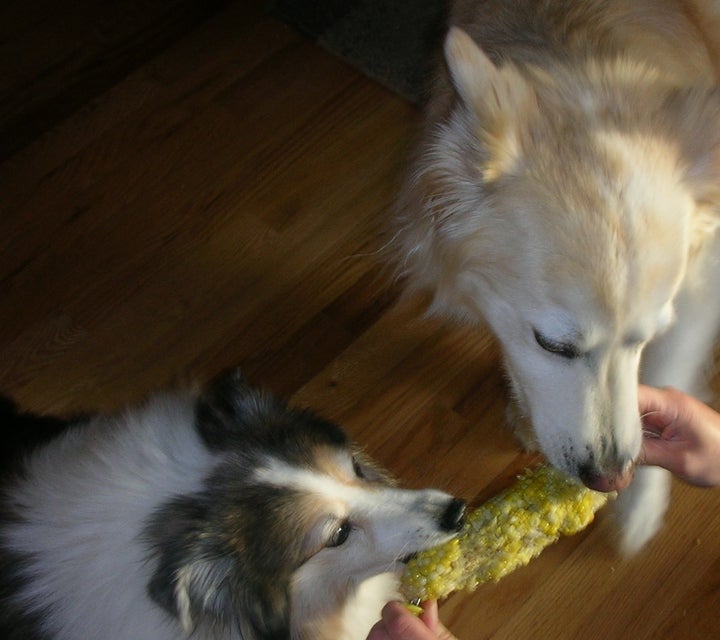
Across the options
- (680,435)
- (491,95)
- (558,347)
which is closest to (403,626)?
(558,347)

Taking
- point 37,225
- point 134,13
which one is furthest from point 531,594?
point 134,13

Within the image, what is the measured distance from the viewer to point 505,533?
1801mm

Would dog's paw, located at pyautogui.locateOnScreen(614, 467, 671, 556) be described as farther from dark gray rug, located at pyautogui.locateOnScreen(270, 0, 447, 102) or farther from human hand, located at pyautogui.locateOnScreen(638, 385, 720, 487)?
dark gray rug, located at pyautogui.locateOnScreen(270, 0, 447, 102)

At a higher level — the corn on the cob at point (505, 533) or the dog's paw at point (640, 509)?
the corn on the cob at point (505, 533)

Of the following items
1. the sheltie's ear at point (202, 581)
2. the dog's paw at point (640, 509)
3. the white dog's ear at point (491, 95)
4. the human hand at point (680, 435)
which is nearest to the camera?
the sheltie's ear at point (202, 581)

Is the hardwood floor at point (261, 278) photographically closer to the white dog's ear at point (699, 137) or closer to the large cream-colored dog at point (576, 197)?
the large cream-colored dog at point (576, 197)

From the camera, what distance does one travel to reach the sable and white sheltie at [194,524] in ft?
4.30

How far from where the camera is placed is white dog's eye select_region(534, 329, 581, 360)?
153cm

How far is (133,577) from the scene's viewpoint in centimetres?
131

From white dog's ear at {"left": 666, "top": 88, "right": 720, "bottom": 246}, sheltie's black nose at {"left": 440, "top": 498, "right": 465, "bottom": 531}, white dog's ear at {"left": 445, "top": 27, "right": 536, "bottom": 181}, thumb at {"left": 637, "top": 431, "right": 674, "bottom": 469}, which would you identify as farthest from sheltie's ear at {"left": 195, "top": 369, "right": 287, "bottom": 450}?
white dog's ear at {"left": 666, "top": 88, "right": 720, "bottom": 246}

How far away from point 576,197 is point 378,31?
1.62 m

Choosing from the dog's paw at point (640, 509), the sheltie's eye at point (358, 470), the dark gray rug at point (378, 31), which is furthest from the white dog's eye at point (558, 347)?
the dark gray rug at point (378, 31)

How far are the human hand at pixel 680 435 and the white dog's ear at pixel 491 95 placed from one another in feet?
2.01

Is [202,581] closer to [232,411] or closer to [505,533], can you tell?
[232,411]
